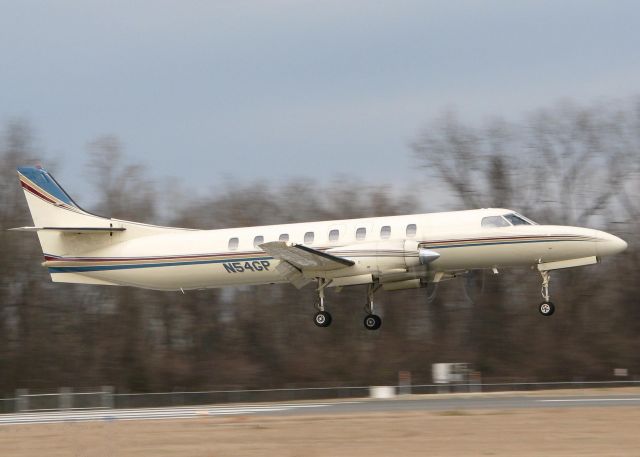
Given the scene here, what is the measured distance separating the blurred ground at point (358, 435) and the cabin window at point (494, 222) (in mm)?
5193

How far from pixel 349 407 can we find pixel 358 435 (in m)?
6.30

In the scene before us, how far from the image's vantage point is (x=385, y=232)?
2797 cm

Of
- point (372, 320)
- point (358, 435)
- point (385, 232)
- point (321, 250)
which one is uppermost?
point (385, 232)

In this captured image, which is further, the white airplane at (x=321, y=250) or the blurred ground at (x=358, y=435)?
the white airplane at (x=321, y=250)

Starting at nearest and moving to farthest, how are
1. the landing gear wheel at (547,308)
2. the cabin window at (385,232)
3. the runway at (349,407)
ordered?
1. the runway at (349,407)
2. the landing gear wheel at (547,308)
3. the cabin window at (385,232)

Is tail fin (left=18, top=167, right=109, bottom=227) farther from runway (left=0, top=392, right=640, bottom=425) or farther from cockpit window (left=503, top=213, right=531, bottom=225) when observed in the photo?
cockpit window (left=503, top=213, right=531, bottom=225)

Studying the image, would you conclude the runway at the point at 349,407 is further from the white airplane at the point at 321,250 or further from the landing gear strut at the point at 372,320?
the white airplane at the point at 321,250

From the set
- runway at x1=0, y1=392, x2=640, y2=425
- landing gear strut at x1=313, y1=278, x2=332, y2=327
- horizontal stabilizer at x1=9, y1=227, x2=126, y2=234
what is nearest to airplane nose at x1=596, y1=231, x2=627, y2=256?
runway at x1=0, y1=392, x2=640, y2=425

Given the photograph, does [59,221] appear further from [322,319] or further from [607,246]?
[607,246]

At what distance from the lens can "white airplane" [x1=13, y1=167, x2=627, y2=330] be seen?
27328 millimetres

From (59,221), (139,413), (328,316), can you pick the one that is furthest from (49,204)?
(328,316)

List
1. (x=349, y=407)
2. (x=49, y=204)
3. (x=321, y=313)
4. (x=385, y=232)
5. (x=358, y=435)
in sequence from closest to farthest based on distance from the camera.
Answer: (x=358, y=435), (x=385, y=232), (x=349, y=407), (x=321, y=313), (x=49, y=204)

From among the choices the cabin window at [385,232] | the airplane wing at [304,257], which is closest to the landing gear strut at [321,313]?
the airplane wing at [304,257]

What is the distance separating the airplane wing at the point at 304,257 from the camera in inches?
1047
